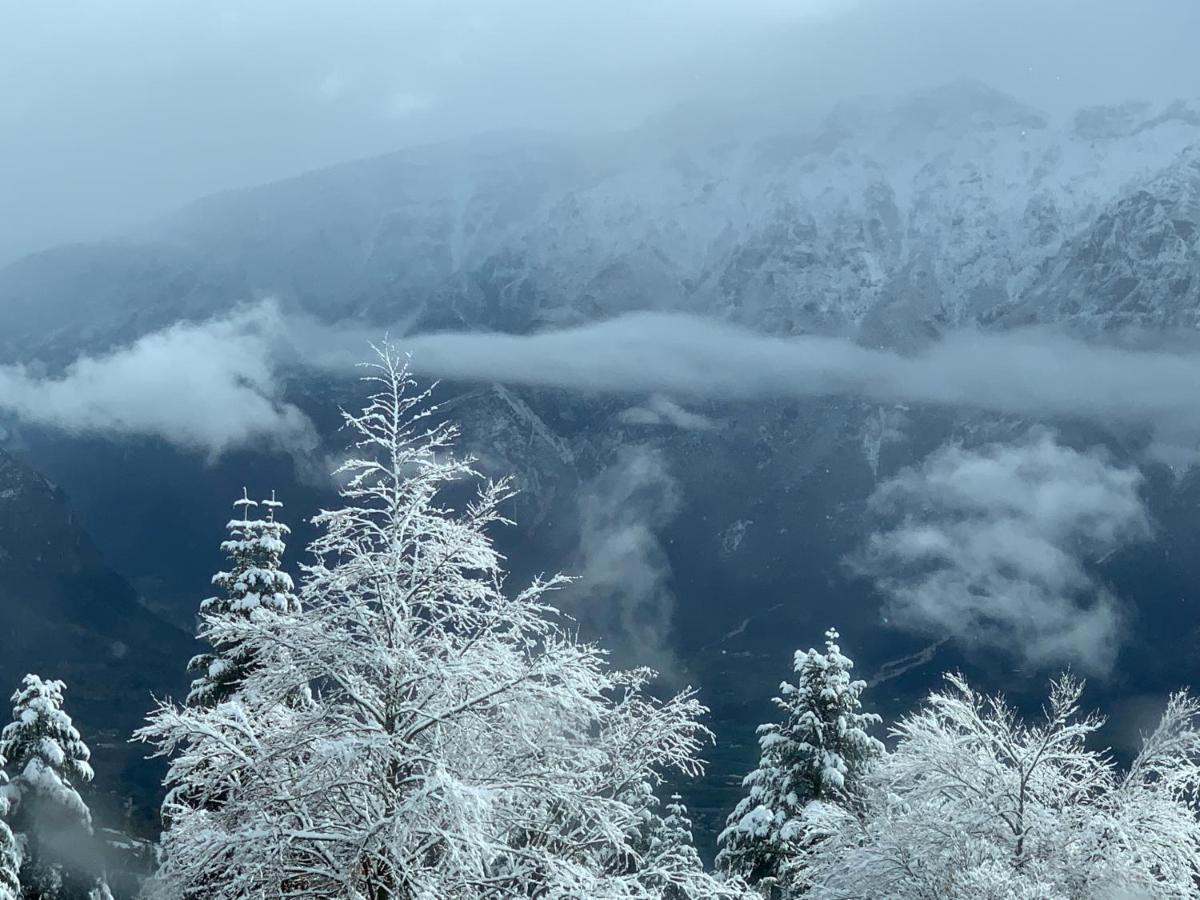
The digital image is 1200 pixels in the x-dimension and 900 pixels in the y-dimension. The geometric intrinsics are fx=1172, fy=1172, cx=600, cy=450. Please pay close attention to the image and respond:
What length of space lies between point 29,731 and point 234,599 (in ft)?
24.4

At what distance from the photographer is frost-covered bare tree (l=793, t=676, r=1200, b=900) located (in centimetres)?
1766

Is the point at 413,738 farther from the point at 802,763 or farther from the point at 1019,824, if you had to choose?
the point at 802,763

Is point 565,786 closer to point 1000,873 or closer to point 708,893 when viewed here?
point 708,893

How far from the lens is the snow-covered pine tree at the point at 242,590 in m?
23.8

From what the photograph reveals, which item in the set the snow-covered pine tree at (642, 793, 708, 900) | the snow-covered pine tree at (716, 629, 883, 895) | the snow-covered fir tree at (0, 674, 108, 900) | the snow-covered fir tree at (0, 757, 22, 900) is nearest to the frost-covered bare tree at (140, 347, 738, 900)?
the snow-covered pine tree at (642, 793, 708, 900)

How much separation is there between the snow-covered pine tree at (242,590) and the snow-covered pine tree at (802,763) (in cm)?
1268

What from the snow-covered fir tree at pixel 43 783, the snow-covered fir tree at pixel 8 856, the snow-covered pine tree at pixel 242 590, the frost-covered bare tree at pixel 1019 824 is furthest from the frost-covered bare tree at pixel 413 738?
the snow-covered fir tree at pixel 43 783

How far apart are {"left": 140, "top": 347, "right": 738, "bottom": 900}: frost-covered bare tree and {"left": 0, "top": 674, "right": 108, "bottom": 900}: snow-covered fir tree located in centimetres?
1688

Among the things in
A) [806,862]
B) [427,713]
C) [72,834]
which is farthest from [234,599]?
[427,713]

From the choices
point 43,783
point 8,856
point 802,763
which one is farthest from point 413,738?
point 802,763

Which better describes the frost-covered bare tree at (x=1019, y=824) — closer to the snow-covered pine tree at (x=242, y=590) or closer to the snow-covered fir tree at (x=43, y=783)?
the snow-covered pine tree at (x=242, y=590)

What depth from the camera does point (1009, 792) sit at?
18906mm

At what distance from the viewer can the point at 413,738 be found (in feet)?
37.7

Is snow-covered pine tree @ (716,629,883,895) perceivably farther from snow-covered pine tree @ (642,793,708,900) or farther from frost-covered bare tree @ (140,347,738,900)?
frost-covered bare tree @ (140,347,738,900)
